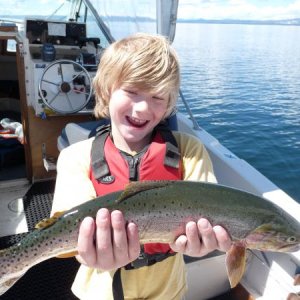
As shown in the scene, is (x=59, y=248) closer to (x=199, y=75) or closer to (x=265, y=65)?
(x=199, y=75)

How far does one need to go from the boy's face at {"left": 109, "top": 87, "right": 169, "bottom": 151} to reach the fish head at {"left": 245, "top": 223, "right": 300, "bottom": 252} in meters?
0.87

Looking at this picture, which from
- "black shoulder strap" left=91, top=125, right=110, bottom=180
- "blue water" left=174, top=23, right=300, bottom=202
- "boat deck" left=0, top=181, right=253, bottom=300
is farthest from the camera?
"blue water" left=174, top=23, right=300, bottom=202

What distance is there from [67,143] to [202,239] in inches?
113

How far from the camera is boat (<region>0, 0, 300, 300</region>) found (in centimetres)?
334

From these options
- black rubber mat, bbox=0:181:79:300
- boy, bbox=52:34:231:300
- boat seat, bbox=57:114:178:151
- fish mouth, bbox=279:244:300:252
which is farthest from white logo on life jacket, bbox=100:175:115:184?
black rubber mat, bbox=0:181:79:300

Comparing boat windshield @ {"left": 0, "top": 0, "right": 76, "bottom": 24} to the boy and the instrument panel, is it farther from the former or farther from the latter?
the boy

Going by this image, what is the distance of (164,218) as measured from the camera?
187cm

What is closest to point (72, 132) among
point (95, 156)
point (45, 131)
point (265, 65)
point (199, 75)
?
point (45, 131)

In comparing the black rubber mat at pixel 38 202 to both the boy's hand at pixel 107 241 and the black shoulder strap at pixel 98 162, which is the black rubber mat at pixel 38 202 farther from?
the boy's hand at pixel 107 241

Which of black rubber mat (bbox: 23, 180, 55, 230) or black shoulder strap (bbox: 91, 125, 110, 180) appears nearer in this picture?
black shoulder strap (bbox: 91, 125, 110, 180)

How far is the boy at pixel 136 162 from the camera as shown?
1.93 m

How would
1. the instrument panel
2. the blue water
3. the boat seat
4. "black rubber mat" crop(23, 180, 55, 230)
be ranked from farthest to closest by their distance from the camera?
the blue water → the instrument panel → "black rubber mat" crop(23, 180, 55, 230) → the boat seat

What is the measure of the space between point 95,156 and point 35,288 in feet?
6.76

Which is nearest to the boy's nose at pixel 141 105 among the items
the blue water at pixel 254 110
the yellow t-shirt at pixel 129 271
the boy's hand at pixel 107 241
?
the yellow t-shirt at pixel 129 271
